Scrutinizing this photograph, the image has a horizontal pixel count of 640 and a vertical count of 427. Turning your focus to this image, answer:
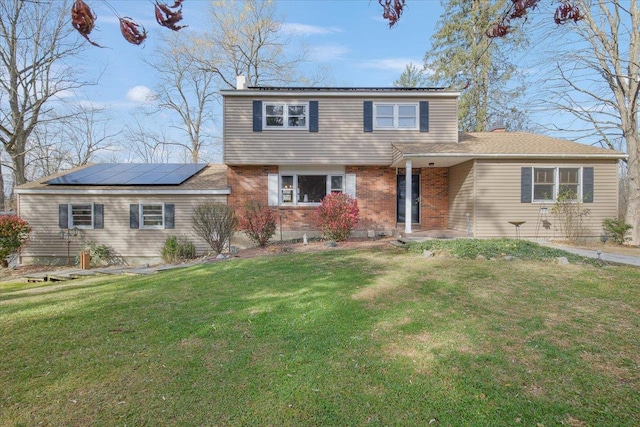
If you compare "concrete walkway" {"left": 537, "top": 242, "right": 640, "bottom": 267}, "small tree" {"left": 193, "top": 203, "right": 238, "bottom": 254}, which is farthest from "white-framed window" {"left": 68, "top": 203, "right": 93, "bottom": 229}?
"concrete walkway" {"left": 537, "top": 242, "right": 640, "bottom": 267}

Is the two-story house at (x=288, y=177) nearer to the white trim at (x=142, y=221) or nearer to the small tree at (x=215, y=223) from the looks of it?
the white trim at (x=142, y=221)

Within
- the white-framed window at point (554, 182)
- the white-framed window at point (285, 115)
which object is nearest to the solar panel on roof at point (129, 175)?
the white-framed window at point (285, 115)

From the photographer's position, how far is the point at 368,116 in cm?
1247

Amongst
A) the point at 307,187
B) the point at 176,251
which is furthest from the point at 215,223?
the point at 307,187

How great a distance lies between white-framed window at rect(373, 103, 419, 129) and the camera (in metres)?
12.6

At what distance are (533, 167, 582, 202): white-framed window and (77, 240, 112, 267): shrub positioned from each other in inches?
602

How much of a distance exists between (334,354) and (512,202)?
10.2 meters

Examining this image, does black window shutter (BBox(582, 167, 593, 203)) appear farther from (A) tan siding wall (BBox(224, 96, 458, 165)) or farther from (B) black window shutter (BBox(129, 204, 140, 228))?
(B) black window shutter (BBox(129, 204, 140, 228))

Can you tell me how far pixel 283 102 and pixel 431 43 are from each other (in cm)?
1319

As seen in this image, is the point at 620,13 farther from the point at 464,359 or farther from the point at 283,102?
the point at 464,359

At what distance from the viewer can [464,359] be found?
10.3 ft

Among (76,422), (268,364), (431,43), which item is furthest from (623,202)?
(76,422)

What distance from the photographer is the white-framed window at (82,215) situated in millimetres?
12594

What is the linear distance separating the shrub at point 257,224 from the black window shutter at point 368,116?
4.91m
